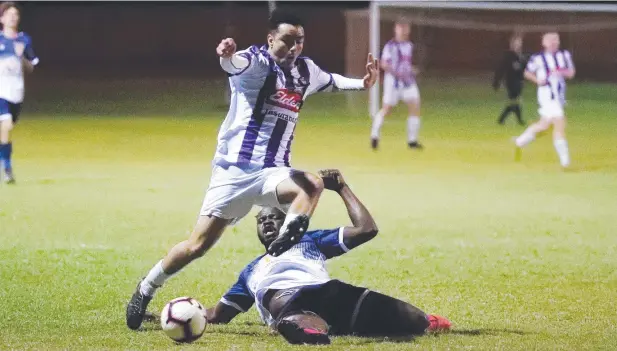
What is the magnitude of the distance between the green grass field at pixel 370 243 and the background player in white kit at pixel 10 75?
1.63ft

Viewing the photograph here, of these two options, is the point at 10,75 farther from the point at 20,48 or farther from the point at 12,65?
the point at 20,48

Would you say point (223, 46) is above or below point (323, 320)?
above

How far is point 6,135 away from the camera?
52.7ft

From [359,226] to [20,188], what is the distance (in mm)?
9228

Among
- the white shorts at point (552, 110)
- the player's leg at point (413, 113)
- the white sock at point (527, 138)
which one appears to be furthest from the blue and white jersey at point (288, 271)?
the player's leg at point (413, 113)

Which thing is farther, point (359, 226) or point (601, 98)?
point (601, 98)

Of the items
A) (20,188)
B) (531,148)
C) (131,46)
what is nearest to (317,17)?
(131,46)

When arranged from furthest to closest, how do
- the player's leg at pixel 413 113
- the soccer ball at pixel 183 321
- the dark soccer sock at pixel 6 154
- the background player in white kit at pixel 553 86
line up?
the player's leg at pixel 413 113 < the background player in white kit at pixel 553 86 < the dark soccer sock at pixel 6 154 < the soccer ball at pixel 183 321

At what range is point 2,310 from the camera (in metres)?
8.25

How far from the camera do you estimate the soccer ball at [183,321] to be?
700 cm

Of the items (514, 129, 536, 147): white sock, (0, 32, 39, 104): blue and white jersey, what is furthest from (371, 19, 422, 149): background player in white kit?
(0, 32, 39, 104): blue and white jersey

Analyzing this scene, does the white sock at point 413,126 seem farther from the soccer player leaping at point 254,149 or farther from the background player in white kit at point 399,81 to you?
the soccer player leaping at point 254,149

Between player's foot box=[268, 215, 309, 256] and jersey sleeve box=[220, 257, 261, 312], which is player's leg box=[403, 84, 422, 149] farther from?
player's foot box=[268, 215, 309, 256]

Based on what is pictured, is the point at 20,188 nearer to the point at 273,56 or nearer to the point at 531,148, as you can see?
the point at 273,56
